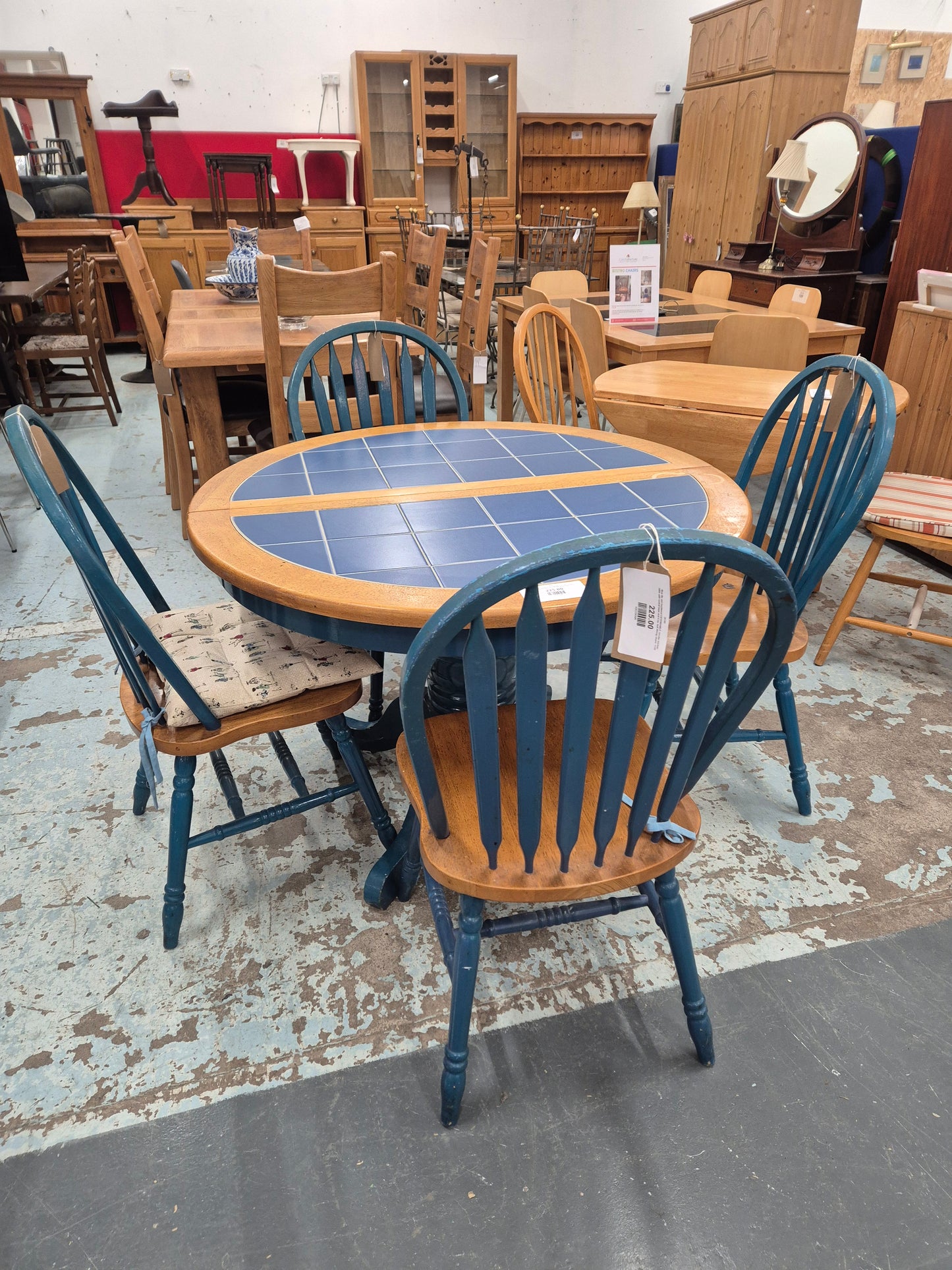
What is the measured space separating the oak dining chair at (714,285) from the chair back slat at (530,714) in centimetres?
444

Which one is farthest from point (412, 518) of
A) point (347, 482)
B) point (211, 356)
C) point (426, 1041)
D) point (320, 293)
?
point (211, 356)

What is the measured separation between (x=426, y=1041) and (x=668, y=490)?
1.11m

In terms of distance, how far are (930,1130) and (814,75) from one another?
20.7 feet

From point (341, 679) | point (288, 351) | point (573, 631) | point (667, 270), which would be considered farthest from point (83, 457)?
point (667, 270)

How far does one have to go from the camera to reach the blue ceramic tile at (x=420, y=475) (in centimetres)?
159

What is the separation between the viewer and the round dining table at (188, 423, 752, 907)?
1.16 m

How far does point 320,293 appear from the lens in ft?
7.66

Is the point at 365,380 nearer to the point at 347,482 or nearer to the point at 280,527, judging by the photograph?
the point at 347,482

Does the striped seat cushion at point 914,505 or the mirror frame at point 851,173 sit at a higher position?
the mirror frame at point 851,173

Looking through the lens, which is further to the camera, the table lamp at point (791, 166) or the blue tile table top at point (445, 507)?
the table lamp at point (791, 166)

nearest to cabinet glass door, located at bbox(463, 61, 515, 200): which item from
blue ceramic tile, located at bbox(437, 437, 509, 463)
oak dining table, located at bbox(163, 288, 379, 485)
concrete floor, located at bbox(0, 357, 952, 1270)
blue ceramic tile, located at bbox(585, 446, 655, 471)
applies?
oak dining table, located at bbox(163, 288, 379, 485)

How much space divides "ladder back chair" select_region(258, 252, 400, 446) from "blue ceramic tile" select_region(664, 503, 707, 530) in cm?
134

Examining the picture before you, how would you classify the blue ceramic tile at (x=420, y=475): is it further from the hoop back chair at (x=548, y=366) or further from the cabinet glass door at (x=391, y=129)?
the cabinet glass door at (x=391, y=129)

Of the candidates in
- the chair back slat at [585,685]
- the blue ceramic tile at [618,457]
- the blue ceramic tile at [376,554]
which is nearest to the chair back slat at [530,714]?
the chair back slat at [585,685]
